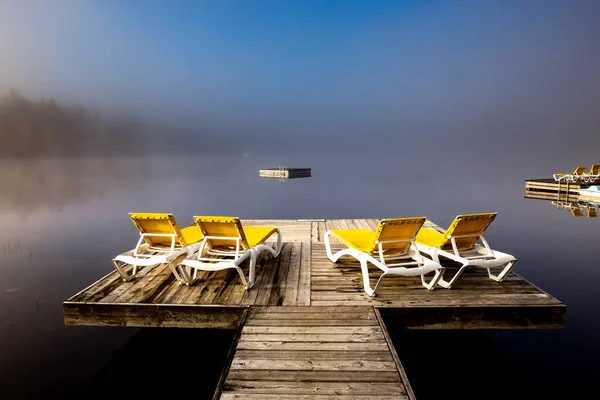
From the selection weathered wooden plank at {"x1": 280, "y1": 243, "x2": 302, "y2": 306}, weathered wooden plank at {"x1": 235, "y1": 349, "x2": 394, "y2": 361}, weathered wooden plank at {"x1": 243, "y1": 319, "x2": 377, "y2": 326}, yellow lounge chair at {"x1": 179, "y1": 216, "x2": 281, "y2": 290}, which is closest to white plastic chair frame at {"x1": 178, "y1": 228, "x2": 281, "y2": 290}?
yellow lounge chair at {"x1": 179, "y1": 216, "x2": 281, "y2": 290}

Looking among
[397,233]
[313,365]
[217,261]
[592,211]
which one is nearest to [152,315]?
[217,261]

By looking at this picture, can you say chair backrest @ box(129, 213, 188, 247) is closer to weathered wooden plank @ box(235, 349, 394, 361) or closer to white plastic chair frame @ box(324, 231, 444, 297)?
weathered wooden plank @ box(235, 349, 394, 361)

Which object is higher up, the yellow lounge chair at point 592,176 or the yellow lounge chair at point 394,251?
the yellow lounge chair at point 394,251

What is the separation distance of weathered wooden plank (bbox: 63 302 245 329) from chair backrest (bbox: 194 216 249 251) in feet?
4.06

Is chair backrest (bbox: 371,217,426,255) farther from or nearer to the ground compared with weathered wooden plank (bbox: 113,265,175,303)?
farther from the ground

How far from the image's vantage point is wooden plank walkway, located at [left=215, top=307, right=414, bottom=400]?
3.11m

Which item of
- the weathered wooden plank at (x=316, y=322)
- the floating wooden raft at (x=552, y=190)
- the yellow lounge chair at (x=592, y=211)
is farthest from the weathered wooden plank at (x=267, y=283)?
the floating wooden raft at (x=552, y=190)

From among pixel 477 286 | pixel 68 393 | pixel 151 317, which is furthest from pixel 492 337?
pixel 68 393

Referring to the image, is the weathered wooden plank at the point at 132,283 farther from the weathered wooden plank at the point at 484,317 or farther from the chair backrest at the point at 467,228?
the chair backrest at the point at 467,228

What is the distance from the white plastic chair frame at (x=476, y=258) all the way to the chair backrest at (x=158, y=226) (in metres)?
4.43

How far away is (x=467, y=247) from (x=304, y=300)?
317cm

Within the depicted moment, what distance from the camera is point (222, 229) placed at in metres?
5.59

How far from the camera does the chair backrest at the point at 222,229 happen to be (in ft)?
17.6

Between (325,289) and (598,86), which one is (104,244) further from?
(598,86)
